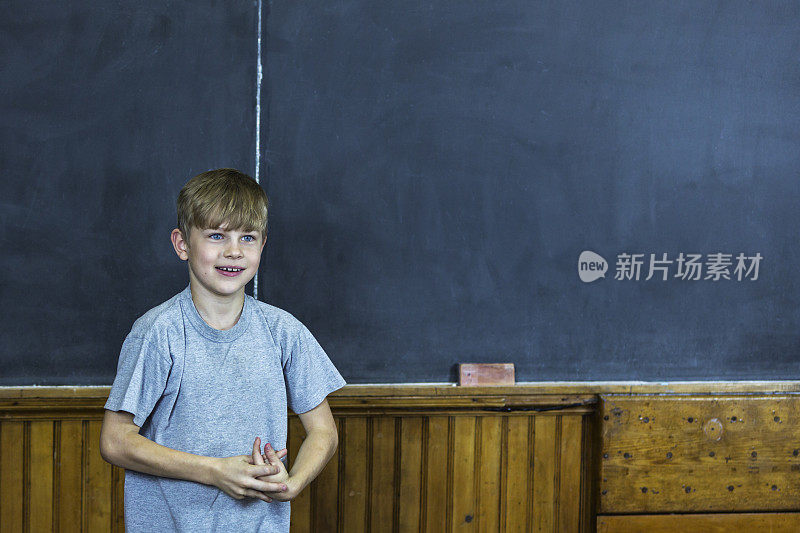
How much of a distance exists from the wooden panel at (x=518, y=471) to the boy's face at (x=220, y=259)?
0.90 m

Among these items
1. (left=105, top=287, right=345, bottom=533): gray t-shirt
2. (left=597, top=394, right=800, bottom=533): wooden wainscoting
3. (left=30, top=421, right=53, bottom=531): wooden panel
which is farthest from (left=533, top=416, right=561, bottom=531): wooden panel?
(left=30, top=421, right=53, bottom=531): wooden panel

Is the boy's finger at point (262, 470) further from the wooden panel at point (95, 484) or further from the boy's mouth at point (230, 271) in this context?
the wooden panel at point (95, 484)

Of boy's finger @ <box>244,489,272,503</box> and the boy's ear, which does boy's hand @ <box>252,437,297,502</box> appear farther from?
the boy's ear

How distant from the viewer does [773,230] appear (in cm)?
180

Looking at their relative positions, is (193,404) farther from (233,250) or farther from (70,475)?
(70,475)

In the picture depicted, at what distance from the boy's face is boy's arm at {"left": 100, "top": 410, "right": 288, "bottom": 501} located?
0.26 m

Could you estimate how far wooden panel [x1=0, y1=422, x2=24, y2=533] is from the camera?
5.35 feet

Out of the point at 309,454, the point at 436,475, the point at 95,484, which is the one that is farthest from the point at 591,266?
the point at 95,484

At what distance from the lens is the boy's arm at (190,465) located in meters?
1.05

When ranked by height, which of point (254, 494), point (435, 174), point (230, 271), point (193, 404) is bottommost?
point (254, 494)

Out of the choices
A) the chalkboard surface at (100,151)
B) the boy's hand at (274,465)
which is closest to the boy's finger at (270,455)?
the boy's hand at (274,465)

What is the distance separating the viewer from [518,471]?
1.77 m

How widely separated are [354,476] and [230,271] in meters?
0.79

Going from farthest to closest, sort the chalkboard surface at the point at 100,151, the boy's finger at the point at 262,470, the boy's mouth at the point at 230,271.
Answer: the chalkboard surface at the point at 100,151 → the boy's mouth at the point at 230,271 → the boy's finger at the point at 262,470
